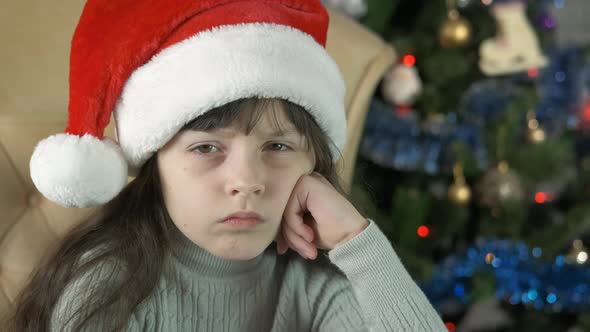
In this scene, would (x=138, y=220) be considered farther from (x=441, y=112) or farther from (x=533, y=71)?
(x=533, y=71)

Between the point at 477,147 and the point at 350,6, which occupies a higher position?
the point at 350,6

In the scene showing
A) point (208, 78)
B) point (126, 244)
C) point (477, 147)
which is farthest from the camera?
point (477, 147)

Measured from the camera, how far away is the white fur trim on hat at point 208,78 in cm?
82

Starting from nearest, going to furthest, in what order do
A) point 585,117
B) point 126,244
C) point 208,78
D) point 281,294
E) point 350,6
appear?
point 208,78 < point 126,244 < point 281,294 < point 350,6 < point 585,117

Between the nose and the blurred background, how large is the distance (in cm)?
83

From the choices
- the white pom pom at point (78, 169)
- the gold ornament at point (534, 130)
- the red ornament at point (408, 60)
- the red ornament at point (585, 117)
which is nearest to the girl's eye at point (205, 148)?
the white pom pom at point (78, 169)

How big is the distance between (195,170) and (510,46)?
114 centimetres

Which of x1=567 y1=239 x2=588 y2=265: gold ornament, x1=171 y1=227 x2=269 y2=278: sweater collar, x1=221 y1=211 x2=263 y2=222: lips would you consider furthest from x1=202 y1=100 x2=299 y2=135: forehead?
x1=567 y1=239 x2=588 y2=265: gold ornament

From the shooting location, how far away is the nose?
83 centimetres

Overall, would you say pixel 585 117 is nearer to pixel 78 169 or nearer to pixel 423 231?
pixel 423 231

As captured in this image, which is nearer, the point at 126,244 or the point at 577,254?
the point at 126,244

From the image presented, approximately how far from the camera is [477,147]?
5.67 feet

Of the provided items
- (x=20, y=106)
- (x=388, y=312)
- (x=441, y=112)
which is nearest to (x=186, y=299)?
(x=388, y=312)

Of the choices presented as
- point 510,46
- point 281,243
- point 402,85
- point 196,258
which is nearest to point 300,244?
point 281,243
